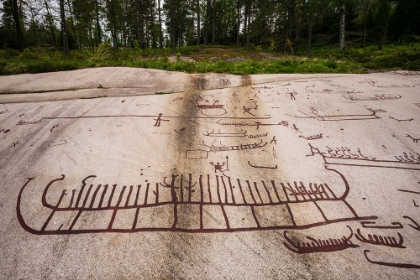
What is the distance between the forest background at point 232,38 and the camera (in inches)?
330

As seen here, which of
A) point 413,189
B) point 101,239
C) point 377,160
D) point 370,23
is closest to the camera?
point 101,239

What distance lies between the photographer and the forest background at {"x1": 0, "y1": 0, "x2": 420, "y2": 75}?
27.5ft

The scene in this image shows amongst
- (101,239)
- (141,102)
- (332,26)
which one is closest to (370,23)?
(332,26)

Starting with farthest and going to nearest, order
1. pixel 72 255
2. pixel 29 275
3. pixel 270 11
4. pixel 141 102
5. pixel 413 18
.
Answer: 1. pixel 413 18
2. pixel 270 11
3. pixel 141 102
4. pixel 72 255
5. pixel 29 275

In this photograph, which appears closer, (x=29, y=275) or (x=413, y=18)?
(x=29, y=275)

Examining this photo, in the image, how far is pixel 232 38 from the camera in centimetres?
4003

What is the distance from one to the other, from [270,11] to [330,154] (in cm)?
1925

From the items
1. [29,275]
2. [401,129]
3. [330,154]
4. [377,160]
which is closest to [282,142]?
[330,154]

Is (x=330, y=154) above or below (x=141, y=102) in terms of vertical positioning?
below

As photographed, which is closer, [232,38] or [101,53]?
[101,53]

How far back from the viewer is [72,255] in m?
2.11

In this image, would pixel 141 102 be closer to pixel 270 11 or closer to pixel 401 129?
pixel 401 129

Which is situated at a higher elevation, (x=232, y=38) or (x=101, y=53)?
(x=232, y=38)

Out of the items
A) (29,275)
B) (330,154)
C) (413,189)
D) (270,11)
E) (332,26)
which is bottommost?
(29,275)
